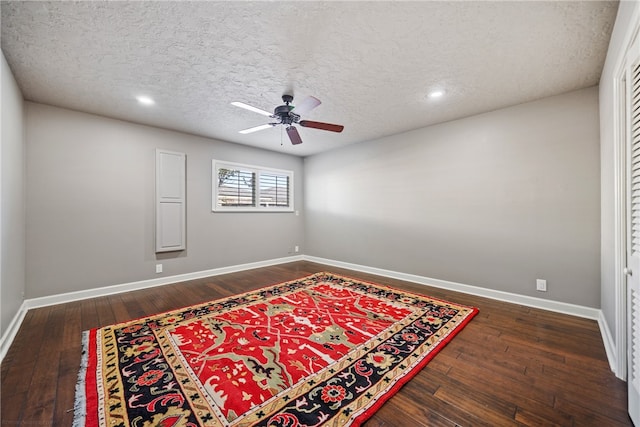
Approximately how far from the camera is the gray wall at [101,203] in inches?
126

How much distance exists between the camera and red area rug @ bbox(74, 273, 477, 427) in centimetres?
148

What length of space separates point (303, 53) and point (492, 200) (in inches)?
121

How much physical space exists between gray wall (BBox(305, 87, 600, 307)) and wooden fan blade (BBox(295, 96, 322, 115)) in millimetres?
2391

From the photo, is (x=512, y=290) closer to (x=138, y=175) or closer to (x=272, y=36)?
(x=272, y=36)

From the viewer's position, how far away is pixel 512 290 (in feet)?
10.8

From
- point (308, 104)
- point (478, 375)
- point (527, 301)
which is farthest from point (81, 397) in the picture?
point (527, 301)

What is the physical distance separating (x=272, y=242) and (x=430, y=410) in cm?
453

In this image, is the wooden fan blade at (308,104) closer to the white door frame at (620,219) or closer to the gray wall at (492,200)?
the white door frame at (620,219)

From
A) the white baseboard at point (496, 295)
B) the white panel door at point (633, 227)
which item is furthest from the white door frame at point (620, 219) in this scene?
the white baseboard at point (496, 295)

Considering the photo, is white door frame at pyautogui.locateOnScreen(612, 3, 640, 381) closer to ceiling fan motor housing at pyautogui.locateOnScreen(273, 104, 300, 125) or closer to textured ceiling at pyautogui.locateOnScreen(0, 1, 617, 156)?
textured ceiling at pyautogui.locateOnScreen(0, 1, 617, 156)

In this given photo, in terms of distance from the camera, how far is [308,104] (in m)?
2.54

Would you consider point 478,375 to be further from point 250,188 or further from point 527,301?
point 250,188

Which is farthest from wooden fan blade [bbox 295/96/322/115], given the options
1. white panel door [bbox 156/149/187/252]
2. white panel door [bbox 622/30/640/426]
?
white panel door [bbox 156/149/187/252]

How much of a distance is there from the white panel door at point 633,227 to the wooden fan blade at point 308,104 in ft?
6.90
